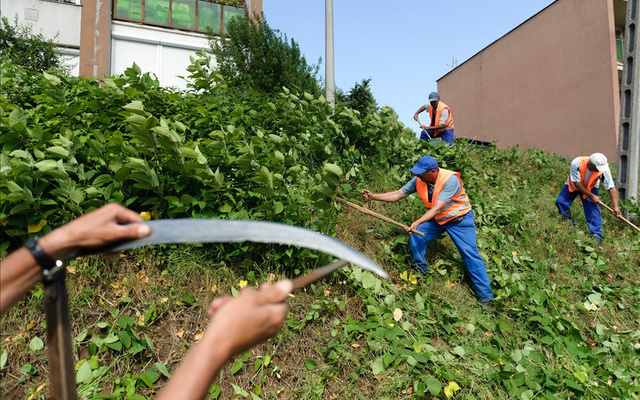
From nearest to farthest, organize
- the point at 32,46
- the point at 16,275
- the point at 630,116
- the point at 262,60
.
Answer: the point at 16,275 < the point at 630,116 < the point at 262,60 < the point at 32,46

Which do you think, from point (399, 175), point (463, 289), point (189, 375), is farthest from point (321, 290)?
point (189, 375)

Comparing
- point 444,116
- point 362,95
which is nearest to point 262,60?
point 362,95

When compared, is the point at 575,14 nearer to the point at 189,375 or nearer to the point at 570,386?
the point at 570,386

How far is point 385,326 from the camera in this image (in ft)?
12.7

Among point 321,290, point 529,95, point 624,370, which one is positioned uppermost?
point 529,95

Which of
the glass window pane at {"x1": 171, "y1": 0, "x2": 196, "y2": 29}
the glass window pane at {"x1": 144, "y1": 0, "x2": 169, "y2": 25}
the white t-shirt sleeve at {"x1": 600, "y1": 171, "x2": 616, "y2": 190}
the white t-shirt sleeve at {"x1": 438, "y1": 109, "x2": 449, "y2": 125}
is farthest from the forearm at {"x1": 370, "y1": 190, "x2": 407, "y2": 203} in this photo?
the glass window pane at {"x1": 144, "y1": 0, "x2": 169, "y2": 25}

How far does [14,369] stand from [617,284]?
6529 millimetres

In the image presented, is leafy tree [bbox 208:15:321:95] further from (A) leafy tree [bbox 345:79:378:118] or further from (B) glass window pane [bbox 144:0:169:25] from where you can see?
(B) glass window pane [bbox 144:0:169:25]

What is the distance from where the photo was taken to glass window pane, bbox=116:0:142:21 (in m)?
15.4

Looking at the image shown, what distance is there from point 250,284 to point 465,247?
8.18 ft

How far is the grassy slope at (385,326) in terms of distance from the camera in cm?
321

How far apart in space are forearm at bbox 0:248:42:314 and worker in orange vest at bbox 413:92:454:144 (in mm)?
7720

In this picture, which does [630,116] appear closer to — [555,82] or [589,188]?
[589,188]

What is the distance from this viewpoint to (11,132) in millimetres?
3242
